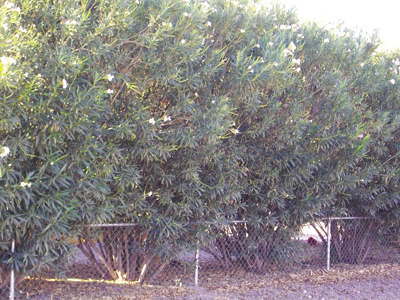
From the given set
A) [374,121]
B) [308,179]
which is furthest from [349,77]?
[308,179]

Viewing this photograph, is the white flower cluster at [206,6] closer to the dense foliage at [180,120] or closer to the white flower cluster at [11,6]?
the dense foliage at [180,120]

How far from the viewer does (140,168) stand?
542 cm

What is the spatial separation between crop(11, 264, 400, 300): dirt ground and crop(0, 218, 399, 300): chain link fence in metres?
0.03

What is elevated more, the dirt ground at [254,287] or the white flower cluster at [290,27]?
the white flower cluster at [290,27]

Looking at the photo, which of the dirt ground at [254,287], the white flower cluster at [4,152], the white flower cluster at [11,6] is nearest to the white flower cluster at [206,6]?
the white flower cluster at [11,6]

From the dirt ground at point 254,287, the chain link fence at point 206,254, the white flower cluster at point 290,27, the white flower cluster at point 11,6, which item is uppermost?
the white flower cluster at point 290,27

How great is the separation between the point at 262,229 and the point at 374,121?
106 inches

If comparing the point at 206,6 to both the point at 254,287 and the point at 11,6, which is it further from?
the point at 254,287

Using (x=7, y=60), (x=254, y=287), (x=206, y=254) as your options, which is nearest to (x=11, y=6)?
(x=7, y=60)

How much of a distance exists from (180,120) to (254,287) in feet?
10.1

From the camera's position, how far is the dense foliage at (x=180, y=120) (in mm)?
4164

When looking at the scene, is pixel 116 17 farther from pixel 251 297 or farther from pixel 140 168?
pixel 251 297

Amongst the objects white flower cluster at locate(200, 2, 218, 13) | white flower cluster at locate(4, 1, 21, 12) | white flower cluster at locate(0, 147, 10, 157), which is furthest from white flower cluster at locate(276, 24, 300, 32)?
white flower cluster at locate(0, 147, 10, 157)

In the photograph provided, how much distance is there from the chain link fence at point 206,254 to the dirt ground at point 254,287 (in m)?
0.03
